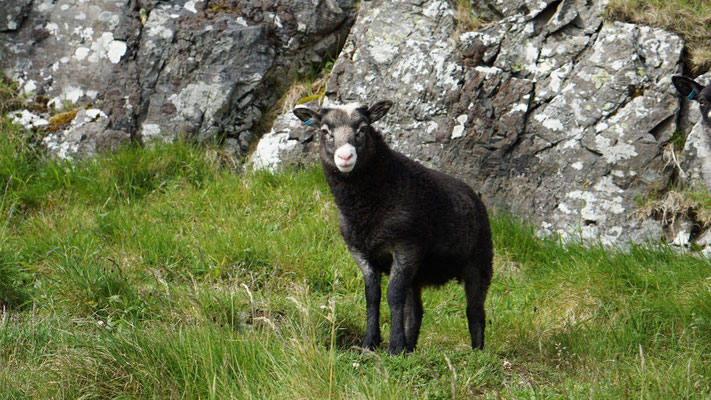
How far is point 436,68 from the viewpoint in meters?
7.84

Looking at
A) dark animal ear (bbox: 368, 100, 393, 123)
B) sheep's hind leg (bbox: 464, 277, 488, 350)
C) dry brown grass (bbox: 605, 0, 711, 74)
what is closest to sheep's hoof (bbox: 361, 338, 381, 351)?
sheep's hind leg (bbox: 464, 277, 488, 350)

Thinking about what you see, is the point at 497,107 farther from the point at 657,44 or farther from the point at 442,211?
the point at 442,211

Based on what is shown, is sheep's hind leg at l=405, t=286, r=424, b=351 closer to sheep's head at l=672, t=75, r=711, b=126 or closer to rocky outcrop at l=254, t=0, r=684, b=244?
rocky outcrop at l=254, t=0, r=684, b=244

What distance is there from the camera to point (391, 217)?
4656mm

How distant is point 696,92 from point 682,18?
132 centimetres

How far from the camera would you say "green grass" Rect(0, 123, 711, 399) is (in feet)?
11.6

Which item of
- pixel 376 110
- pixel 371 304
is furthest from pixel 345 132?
pixel 371 304

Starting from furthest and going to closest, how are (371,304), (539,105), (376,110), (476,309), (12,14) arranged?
1. (12,14)
2. (539,105)
3. (476,309)
4. (376,110)
5. (371,304)

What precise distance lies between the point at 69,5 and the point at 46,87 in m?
1.15

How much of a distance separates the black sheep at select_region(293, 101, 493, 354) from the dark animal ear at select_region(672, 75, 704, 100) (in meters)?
2.65

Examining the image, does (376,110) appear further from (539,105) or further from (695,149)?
(695,149)

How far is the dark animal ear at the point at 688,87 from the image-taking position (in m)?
6.34

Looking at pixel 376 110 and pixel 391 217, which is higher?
pixel 376 110


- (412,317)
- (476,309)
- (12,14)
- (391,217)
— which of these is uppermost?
(391,217)
